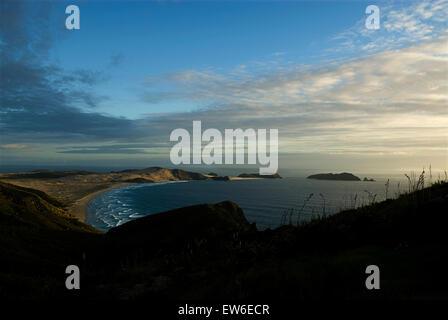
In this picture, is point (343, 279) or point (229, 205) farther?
point (229, 205)

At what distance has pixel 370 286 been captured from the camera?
186 inches

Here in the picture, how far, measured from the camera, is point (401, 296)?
4223mm

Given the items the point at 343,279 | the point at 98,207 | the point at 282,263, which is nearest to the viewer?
the point at 343,279
